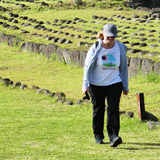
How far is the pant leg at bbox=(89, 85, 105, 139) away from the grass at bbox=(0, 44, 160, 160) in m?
0.26

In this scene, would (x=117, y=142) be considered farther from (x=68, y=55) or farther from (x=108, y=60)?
(x=68, y=55)

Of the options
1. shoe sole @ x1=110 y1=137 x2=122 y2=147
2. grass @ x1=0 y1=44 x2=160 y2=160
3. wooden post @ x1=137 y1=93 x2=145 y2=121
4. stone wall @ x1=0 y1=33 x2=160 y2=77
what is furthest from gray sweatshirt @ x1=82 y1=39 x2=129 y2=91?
stone wall @ x1=0 y1=33 x2=160 y2=77

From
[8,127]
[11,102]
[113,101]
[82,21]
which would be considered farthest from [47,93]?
[82,21]

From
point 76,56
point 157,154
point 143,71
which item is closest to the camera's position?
point 157,154

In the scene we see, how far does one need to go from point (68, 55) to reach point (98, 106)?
32.1ft

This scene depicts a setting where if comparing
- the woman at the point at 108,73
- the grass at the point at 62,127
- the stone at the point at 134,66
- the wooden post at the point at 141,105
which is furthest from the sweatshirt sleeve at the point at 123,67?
the stone at the point at 134,66

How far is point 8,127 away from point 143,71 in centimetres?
549

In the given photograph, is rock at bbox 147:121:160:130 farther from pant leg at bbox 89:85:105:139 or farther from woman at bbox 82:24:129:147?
woman at bbox 82:24:129:147

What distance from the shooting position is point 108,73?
673 centimetres

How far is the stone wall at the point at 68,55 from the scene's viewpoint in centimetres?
1291

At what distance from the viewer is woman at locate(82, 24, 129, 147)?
668cm

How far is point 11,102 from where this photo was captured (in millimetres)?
11156

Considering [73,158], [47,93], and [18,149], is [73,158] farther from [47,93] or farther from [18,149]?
[47,93]

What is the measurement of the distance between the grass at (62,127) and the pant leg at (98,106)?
256 mm
